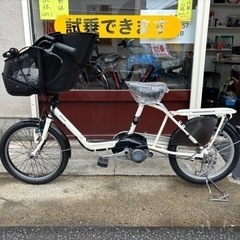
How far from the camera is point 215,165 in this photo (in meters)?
3.20

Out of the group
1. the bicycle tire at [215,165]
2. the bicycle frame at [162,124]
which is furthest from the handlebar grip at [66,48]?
the bicycle tire at [215,165]

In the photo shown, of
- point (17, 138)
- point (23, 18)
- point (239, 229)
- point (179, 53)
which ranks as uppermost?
point (23, 18)

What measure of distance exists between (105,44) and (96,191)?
70.0 inches

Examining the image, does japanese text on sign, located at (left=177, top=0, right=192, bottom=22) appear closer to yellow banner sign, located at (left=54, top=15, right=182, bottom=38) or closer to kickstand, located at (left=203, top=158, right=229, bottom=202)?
yellow banner sign, located at (left=54, top=15, right=182, bottom=38)

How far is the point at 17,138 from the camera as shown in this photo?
3.12 metres

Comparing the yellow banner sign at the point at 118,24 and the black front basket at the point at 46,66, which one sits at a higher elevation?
the yellow banner sign at the point at 118,24

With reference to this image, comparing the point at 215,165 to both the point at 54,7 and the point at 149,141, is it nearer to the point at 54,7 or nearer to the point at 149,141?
the point at 149,141

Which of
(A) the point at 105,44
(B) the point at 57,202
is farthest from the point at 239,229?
(A) the point at 105,44

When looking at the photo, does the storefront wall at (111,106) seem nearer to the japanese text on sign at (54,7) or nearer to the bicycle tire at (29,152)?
the japanese text on sign at (54,7)

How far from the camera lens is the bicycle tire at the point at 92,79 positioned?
396 centimetres

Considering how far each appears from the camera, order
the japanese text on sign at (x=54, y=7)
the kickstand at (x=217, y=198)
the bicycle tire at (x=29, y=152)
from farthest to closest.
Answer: the japanese text on sign at (x=54, y=7), the bicycle tire at (x=29, y=152), the kickstand at (x=217, y=198)

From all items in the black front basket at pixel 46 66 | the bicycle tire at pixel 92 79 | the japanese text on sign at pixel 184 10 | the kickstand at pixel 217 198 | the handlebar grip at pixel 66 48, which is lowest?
the kickstand at pixel 217 198

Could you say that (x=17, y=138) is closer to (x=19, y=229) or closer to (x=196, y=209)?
(x=19, y=229)

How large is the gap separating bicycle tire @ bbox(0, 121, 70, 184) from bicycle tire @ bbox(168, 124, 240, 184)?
3.54ft
